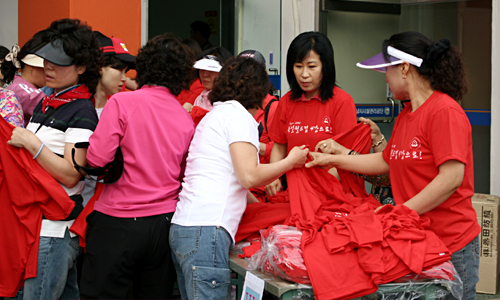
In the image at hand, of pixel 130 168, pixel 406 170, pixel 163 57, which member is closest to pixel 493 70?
pixel 406 170

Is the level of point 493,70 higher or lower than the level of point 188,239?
higher

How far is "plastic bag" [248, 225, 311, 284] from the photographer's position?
1.93m

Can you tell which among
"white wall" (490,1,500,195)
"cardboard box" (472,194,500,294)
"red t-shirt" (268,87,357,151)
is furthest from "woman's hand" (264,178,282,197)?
"white wall" (490,1,500,195)

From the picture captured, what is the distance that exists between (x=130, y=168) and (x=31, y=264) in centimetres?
69

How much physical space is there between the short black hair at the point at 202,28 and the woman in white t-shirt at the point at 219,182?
3982 mm

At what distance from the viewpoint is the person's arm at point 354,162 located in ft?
8.17

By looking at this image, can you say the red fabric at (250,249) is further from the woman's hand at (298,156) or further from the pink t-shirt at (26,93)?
the pink t-shirt at (26,93)

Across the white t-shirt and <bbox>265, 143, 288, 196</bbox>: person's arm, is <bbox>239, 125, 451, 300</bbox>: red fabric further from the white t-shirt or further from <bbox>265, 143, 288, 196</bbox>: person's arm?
<bbox>265, 143, 288, 196</bbox>: person's arm

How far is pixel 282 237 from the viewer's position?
209cm

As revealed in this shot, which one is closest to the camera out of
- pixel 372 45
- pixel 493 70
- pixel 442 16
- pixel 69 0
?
pixel 493 70

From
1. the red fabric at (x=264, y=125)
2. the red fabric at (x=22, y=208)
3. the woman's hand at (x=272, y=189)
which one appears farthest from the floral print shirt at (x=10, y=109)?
the red fabric at (x=264, y=125)

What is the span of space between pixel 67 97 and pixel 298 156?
3.99ft

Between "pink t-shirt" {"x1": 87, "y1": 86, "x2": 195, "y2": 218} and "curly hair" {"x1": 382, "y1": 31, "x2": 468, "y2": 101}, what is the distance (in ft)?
3.94

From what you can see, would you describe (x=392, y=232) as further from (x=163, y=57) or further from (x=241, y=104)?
(x=163, y=57)
